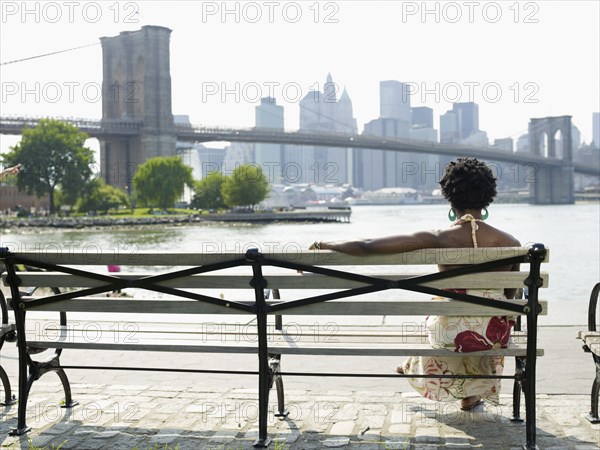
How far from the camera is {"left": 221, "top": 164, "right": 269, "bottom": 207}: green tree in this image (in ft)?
209

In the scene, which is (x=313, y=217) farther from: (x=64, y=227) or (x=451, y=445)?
(x=451, y=445)

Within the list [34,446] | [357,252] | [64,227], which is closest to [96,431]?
[34,446]

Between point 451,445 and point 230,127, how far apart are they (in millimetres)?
60034

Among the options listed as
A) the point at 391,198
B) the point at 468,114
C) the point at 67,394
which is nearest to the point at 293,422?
the point at 67,394

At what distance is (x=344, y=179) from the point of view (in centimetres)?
12269

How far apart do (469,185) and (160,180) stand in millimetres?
59612

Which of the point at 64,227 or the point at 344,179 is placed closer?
the point at 64,227

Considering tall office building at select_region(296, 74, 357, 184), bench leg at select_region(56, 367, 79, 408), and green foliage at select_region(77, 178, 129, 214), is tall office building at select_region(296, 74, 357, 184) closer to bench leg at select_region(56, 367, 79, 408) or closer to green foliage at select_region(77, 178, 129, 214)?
green foliage at select_region(77, 178, 129, 214)

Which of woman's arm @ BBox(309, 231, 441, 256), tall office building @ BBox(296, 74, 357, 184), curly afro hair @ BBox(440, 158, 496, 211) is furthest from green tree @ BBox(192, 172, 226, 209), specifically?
woman's arm @ BBox(309, 231, 441, 256)

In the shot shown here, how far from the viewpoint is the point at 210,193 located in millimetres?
69562

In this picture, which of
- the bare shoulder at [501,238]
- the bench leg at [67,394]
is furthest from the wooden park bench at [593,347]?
the bench leg at [67,394]

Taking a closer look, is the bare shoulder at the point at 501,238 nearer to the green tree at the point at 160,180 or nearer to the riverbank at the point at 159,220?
the riverbank at the point at 159,220

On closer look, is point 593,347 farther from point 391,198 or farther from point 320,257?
point 391,198

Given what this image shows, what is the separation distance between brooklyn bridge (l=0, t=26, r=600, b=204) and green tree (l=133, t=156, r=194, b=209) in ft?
A: 11.7
